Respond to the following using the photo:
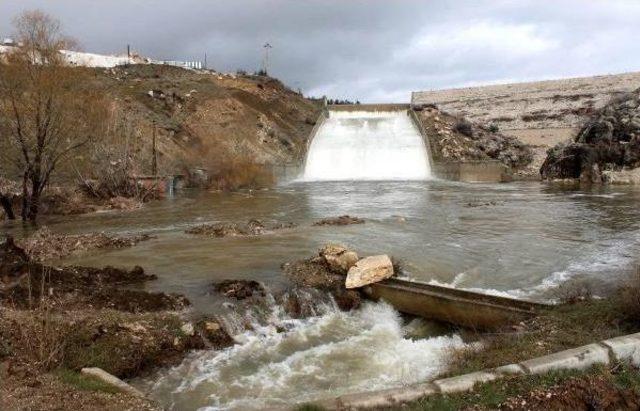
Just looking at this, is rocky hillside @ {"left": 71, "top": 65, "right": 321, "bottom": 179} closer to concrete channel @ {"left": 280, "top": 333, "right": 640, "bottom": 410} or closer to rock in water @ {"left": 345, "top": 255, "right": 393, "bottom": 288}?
rock in water @ {"left": 345, "top": 255, "right": 393, "bottom": 288}

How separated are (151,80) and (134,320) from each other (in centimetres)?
3827

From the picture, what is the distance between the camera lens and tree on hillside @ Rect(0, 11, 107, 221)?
56.0 ft

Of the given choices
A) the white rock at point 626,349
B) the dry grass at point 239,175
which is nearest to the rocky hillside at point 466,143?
the dry grass at point 239,175

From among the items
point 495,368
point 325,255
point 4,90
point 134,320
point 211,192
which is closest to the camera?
point 495,368

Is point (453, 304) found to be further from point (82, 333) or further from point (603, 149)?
point (603, 149)

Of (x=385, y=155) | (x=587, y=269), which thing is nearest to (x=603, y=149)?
(x=385, y=155)

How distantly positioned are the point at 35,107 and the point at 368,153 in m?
23.6

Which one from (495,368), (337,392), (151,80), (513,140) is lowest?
(337,392)

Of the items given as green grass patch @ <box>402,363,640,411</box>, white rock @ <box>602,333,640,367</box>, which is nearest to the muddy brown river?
green grass patch @ <box>402,363,640,411</box>

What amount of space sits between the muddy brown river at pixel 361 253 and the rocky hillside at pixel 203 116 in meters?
8.36

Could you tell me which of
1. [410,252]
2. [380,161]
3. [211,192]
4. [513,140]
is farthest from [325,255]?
[513,140]

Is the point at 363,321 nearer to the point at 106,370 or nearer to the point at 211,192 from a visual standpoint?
the point at 106,370

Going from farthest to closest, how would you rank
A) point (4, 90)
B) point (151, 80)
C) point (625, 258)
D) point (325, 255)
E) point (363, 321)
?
point (151, 80) < point (4, 90) < point (625, 258) < point (325, 255) < point (363, 321)

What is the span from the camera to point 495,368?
502 centimetres
